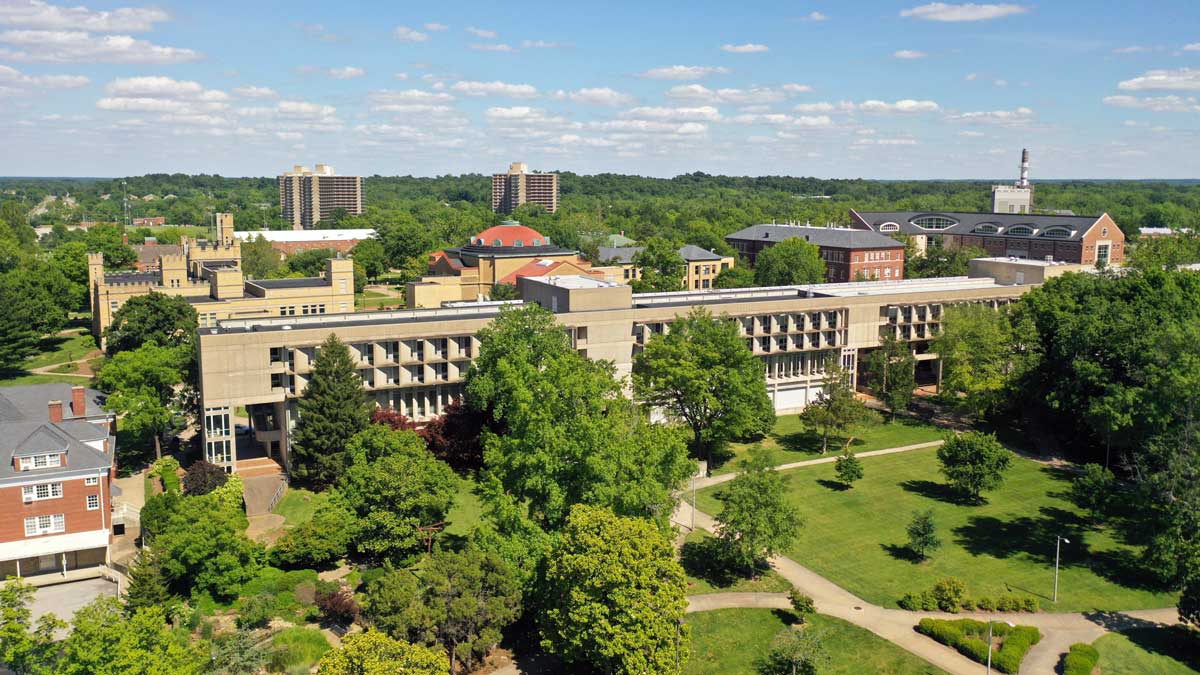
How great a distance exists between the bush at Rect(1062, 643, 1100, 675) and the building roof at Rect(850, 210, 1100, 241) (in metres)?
98.0

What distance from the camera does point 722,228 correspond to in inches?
7028

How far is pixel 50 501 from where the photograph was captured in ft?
156

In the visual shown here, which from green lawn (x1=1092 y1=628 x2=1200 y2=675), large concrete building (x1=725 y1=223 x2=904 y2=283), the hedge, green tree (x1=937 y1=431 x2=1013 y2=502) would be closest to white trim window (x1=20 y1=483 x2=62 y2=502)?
the hedge

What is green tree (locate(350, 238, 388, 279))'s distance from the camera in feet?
518

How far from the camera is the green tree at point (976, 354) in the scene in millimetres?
72312

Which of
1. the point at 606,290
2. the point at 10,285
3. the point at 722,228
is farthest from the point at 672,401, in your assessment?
the point at 722,228

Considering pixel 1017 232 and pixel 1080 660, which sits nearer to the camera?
pixel 1080 660

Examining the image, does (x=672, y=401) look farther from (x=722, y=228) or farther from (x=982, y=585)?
(x=722, y=228)

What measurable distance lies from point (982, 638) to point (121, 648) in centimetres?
3632

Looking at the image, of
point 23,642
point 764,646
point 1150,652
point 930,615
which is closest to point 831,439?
point 930,615

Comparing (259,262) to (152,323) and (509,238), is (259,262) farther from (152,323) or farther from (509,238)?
(152,323)

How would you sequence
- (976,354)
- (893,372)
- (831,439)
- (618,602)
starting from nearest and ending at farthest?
(618,602) < (831,439) < (976,354) < (893,372)

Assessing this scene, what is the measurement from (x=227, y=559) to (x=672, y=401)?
35246mm

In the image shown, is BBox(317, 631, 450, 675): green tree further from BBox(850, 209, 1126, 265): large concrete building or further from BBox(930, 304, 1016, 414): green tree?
BBox(850, 209, 1126, 265): large concrete building
